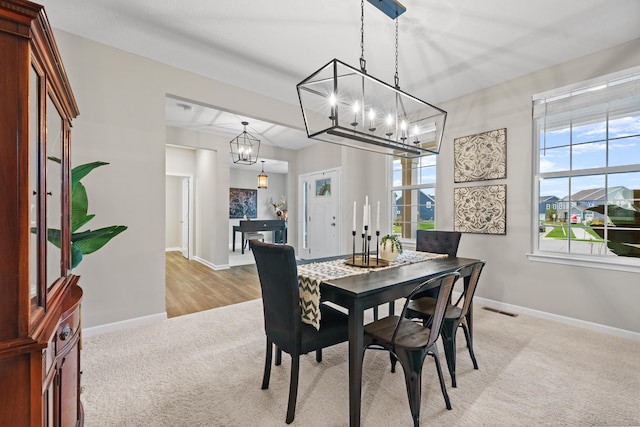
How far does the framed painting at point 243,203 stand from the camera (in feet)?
29.8

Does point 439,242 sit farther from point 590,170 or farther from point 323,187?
point 323,187

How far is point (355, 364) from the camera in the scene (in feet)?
5.02

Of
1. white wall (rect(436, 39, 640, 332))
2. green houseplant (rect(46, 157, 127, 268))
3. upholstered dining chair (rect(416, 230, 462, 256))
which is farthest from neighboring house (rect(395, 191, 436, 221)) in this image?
green houseplant (rect(46, 157, 127, 268))

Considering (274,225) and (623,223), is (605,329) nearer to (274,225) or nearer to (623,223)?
(623,223)

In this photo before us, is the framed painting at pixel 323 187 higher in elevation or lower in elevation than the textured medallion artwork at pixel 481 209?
higher

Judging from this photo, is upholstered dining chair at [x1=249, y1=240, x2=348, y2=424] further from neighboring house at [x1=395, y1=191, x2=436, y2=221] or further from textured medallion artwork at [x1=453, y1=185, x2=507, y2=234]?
neighboring house at [x1=395, y1=191, x2=436, y2=221]

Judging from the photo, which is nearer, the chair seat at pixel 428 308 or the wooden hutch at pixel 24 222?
the wooden hutch at pixel 24 222

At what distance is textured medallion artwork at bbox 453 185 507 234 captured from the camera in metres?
3.47

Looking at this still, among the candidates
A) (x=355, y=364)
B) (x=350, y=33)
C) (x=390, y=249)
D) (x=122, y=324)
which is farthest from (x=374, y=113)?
(x=122, y=324)

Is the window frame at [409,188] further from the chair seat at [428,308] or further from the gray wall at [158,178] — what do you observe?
the chair seat at [428,308]

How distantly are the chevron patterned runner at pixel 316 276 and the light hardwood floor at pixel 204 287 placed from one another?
6.50 feet

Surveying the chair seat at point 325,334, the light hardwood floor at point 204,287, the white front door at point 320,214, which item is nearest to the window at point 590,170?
the chair seat at point 325,334

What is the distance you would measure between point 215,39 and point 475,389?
351cm

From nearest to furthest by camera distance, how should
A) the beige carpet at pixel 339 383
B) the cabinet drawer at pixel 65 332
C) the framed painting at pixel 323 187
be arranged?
1. the cabinet drawer at pixel 65 332
2. the beige carpet at pixel 339 383
3. the framed painting at pixel 323 187
